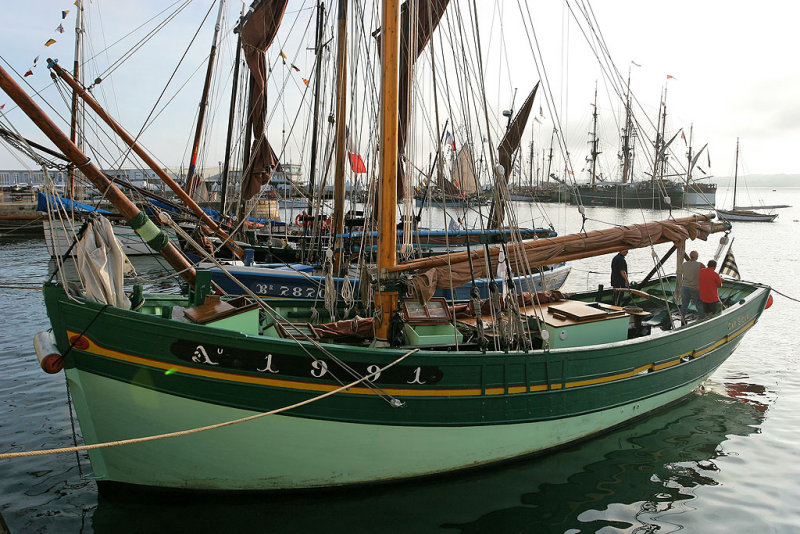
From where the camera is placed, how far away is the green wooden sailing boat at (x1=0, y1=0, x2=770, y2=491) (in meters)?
6.19

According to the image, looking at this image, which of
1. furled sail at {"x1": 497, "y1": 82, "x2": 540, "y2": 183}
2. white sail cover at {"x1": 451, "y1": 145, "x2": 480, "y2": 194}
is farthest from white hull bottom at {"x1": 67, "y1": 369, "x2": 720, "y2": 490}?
furled sail at {"x1": 497, "y1": 82, "x2": 540, "y2": 183}

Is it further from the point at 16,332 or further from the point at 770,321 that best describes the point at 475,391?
the point at 770,321

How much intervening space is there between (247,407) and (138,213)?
3.08 meters

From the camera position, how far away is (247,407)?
6.42 meters

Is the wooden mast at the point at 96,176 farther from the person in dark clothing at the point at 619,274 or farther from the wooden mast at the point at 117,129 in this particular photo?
the person in dark clothing at the point at 619,274

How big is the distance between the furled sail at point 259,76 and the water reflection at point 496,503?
12578 millimetres

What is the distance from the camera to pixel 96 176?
23.1 feet

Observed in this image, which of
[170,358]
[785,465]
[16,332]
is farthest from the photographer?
[16,332]

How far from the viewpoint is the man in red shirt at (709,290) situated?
1068 cm

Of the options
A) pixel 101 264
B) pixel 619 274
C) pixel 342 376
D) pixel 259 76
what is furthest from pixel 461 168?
pixel 101 264

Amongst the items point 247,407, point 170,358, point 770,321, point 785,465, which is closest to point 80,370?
point 170,358

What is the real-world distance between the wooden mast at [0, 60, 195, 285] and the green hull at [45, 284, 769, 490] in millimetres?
1435

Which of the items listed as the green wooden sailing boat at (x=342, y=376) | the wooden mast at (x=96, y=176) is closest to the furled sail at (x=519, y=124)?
the green wooden sailing boat at (x=342, y=376)

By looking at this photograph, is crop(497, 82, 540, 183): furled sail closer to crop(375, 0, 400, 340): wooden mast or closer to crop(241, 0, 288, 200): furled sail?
crop(241, 0, 288, 200): furled sail
